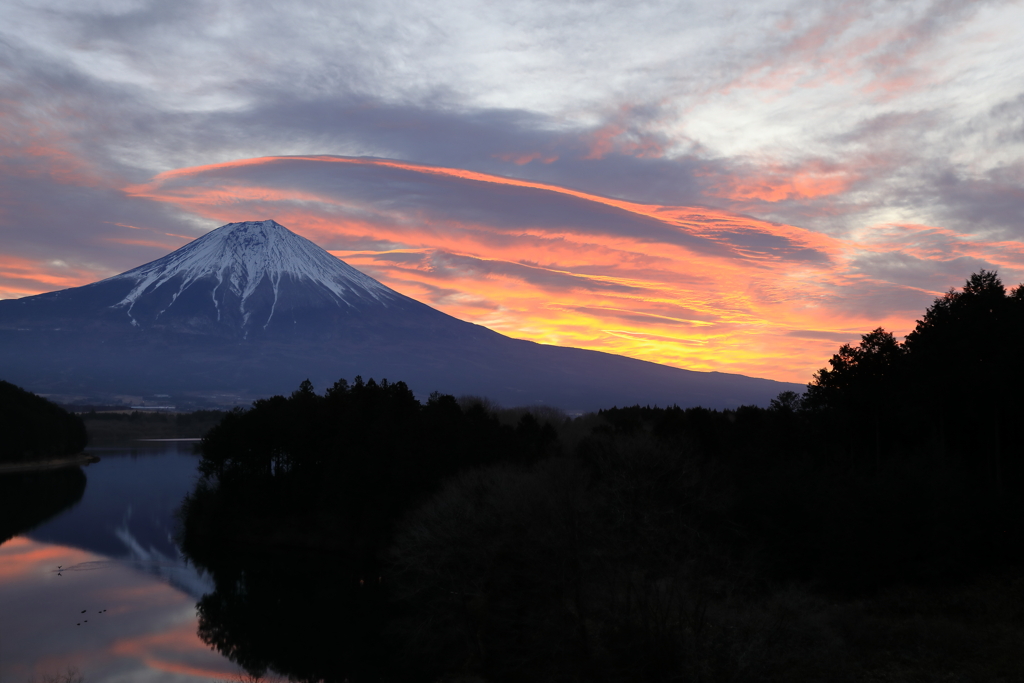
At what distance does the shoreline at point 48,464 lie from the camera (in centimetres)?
8444

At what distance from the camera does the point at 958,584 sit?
29016mm

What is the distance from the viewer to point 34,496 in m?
64.5

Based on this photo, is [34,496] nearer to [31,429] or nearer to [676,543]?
[31,429]

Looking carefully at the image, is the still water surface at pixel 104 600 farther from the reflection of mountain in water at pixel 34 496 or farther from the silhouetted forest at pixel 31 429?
the silhouetted forest at pixel 31 429

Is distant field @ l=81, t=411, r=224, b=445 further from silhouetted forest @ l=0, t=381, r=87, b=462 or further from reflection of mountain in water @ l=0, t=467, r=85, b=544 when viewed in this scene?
reflection of mountain in water @ l=0, t=467, r=85, b=544

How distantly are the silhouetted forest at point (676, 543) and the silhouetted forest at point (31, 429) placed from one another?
51464 millimetres

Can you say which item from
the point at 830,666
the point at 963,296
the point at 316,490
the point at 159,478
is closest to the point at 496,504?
the point at 830,666

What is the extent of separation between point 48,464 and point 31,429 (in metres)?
4.44

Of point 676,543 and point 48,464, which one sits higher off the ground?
point 676,543

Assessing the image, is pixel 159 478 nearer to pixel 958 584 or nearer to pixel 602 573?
pixel 602 573

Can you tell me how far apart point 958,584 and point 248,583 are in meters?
31.1

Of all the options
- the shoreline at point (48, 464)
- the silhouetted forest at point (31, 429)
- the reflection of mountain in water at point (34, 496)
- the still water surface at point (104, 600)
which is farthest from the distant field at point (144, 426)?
the still water surface at point (104, 600)

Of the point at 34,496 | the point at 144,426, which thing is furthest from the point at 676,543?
the point at 144,426

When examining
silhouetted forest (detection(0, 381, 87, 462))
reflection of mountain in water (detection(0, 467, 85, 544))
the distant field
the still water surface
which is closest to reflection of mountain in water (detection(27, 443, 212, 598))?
the still water surface
